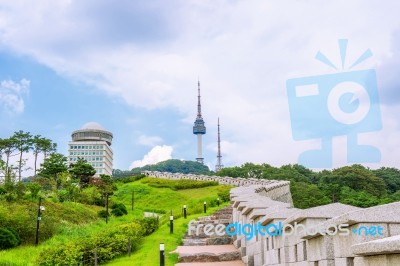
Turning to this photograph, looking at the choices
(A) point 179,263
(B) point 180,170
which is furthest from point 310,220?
(B) point 180,170

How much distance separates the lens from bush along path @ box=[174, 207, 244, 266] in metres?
12.0

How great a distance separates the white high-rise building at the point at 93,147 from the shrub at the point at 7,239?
7859 cm

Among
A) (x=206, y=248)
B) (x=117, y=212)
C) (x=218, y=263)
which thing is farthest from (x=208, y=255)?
(x=117, y=212)

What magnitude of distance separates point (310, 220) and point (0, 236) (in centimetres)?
1579

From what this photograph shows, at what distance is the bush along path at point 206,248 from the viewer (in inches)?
471

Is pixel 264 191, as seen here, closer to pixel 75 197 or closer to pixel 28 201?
pixel 28 201

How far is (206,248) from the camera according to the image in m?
13.4

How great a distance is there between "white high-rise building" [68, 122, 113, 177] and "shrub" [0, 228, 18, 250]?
78592 mm

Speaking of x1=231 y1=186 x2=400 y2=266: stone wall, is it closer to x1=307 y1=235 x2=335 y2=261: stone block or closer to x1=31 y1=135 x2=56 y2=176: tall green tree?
x1=307 y1=235 x2=335 y2=261: stone block

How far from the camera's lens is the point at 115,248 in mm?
13852

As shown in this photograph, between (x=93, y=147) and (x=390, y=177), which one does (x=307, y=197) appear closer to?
(x=390, y=177)

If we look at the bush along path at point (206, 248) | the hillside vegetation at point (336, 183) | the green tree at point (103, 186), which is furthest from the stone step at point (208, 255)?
the hillside vegetation at point (336, 183)

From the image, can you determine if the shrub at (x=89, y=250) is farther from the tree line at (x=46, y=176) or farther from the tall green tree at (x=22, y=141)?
the tall green tree at (x=22, y=141)

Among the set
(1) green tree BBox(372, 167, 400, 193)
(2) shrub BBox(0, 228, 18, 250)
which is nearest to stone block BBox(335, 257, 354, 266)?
(2) shrub BBox(0, 228, 18, 250)
